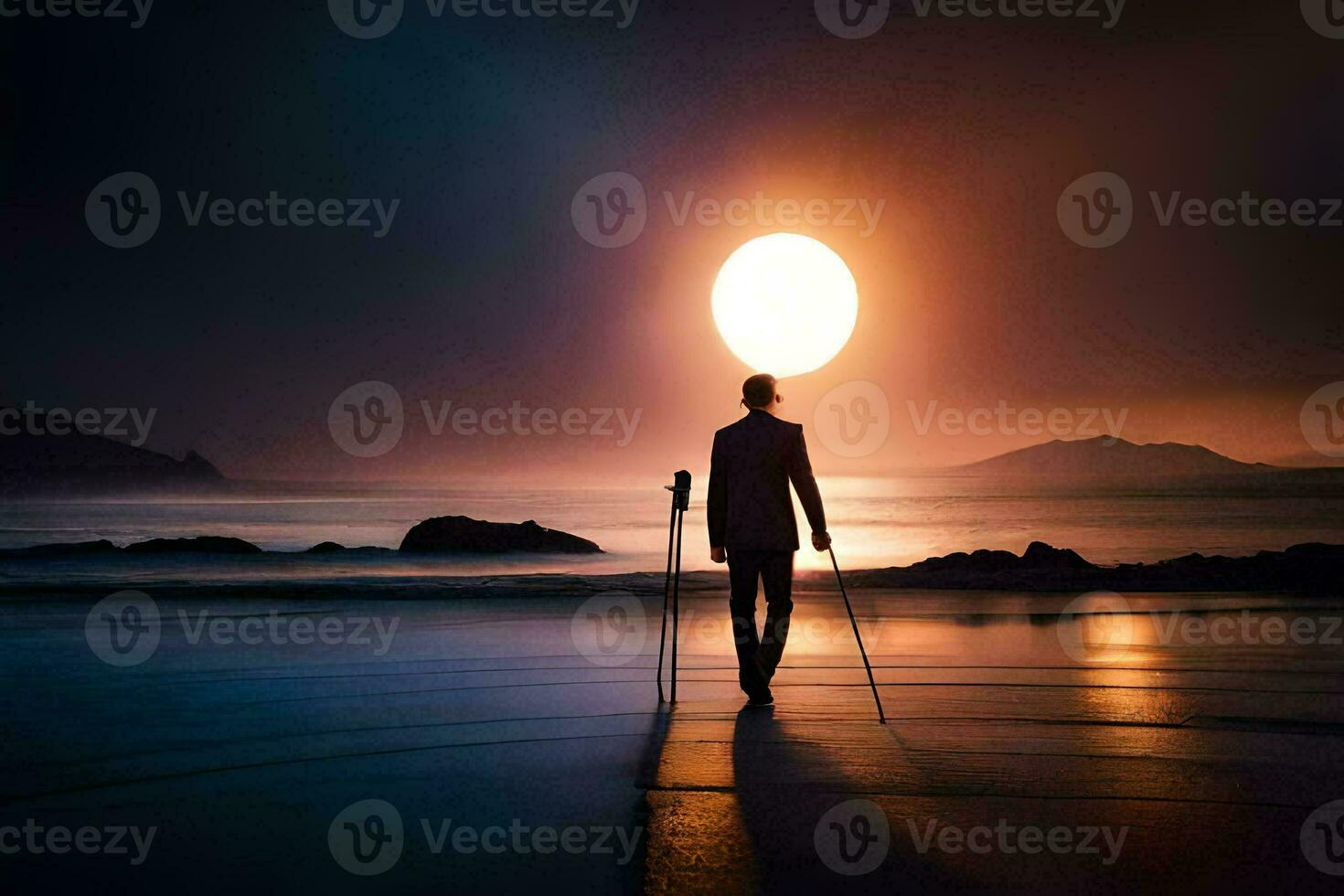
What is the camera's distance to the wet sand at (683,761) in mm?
3668

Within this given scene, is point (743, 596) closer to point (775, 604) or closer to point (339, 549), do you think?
point (775, 604)

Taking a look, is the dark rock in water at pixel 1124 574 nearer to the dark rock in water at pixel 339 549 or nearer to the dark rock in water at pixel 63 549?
the dark rock in water at pixel 339 549

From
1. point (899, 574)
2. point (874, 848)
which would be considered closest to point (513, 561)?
point (899, 574)

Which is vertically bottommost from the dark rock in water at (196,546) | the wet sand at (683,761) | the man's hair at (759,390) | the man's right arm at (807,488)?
the wet sand at (683,761)

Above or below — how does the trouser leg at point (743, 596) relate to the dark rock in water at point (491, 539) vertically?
below

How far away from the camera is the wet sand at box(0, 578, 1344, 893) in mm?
3668

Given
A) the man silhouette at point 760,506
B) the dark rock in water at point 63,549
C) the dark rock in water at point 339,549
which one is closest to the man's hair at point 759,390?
the man silhouette at point 760,506

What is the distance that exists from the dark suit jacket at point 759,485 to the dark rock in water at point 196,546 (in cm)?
2863

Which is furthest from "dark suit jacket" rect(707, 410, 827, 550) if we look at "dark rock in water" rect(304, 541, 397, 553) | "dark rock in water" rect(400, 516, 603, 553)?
"dark rock in water" rect(304, 541, 397, 553)

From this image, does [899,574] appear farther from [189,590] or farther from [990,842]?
[990,842]

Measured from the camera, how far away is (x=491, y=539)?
36.2 metres

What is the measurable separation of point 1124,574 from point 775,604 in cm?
1337

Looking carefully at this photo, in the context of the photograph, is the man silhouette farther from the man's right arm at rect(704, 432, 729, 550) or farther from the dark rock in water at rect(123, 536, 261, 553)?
the dark rock in water at rect(123, 536, 261, 553)

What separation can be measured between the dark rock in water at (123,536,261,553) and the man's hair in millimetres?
28728
